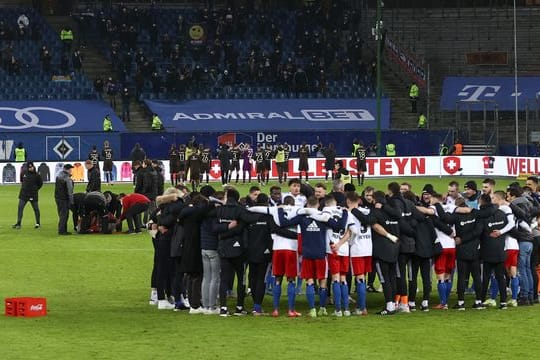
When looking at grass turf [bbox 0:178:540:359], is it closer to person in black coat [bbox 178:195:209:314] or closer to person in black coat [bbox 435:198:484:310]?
person in black coat [bbox 435:198:484:310]

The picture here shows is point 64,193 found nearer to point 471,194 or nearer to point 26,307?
point 26,307

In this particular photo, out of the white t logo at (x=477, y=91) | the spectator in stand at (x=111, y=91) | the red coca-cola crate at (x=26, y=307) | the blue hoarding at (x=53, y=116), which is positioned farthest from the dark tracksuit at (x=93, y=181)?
the white t logo at (x=477, y=91)

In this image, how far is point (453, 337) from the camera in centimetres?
1959

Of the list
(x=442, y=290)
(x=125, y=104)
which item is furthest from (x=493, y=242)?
(x=125, y=104)

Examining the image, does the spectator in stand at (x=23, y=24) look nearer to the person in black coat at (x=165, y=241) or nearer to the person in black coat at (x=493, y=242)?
the person in black coat at (x=165, y=241)

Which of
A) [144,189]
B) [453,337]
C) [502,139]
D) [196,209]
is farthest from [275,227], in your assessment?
[502,139]

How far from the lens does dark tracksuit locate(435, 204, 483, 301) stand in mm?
22297

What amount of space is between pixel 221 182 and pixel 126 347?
38.9 metres

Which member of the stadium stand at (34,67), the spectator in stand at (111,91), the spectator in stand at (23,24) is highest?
the spectator in stand at (23,24)

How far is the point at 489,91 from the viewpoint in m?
73.6

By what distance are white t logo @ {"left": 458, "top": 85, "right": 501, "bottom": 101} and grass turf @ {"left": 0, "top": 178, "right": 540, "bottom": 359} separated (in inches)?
1910

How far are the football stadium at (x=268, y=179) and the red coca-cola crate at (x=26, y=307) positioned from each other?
0.04 m

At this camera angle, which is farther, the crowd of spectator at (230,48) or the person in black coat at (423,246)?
the crowd of spectator at (230,48)

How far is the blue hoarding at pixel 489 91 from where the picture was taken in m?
71.9
